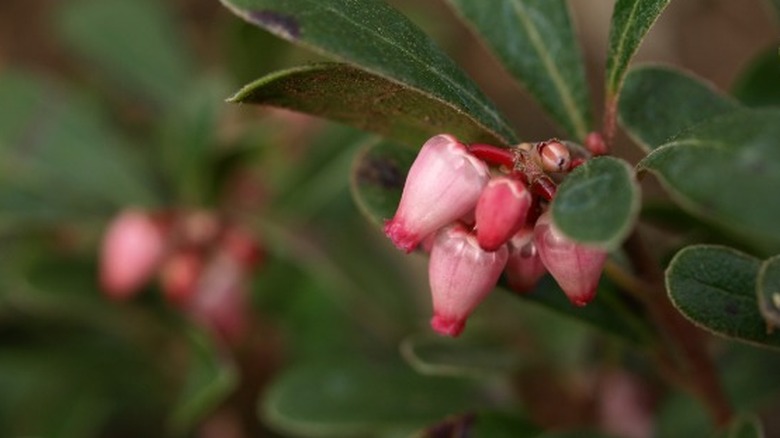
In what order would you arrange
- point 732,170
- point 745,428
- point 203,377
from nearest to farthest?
1. point 732,170
2. point 745,428
3. point 203,377

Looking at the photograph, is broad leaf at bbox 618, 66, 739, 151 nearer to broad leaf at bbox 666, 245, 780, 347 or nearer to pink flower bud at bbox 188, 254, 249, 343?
broad leaf at bbox 666, 245, 780, 347

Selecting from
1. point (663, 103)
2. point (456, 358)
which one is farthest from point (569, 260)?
point (456, 358)

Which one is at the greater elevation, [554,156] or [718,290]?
[554,156]

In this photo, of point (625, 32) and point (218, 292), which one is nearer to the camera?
point (625, 32)

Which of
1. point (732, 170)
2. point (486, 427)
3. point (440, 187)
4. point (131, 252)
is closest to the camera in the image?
point (732, 170)

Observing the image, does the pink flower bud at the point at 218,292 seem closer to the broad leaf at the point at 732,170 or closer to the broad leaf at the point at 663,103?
the broad leaf at the point at 663,103

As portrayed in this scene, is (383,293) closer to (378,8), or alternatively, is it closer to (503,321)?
(503,321)

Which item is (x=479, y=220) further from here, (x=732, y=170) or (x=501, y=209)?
(x=732, y=170)
